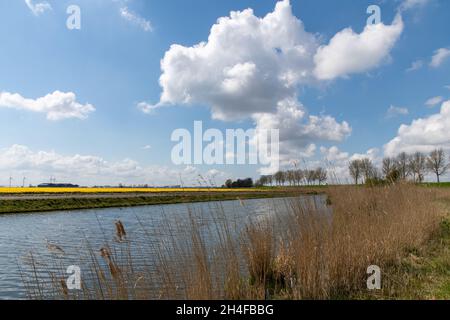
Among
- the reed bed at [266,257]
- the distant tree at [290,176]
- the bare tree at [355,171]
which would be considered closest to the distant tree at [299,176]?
the distant tree at [290,176]

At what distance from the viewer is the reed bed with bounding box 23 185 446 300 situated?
11.8 ft

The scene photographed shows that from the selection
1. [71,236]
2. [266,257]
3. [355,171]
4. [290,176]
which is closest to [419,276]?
[266,257]

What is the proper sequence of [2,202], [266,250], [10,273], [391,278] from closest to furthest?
[391,278]
[266,250]
[10,273]
[2,202]

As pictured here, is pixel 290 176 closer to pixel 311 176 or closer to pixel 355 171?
pixel 311 176

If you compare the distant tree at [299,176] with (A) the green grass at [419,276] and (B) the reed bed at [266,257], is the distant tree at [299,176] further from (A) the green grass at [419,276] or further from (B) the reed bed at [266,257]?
(A) the green grass at [419,276]

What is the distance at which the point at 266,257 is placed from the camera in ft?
17.1

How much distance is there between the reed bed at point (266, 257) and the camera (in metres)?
→ 3.61

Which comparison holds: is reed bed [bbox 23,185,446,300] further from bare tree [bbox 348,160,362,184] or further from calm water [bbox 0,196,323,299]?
bare tree [bbox 348,160,362,184]

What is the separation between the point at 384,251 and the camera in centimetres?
562

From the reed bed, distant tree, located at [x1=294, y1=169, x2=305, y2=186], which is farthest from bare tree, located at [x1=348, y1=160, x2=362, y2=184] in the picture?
distant tree, located at [x1=294, y1=169, x2=305, y2=186]

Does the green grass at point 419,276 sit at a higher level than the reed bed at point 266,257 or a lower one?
lower
